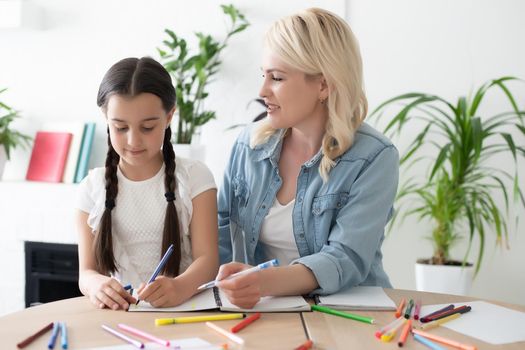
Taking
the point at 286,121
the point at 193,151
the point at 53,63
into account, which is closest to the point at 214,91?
the point at 193,151

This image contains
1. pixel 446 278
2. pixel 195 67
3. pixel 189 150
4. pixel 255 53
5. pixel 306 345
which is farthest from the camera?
pixel 255 53

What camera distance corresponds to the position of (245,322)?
49.2 inches

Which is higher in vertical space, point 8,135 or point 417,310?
point 8,135

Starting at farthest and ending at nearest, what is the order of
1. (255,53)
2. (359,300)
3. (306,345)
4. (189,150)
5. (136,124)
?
(255,53)
(189,150)
(136,124)
(359,300)
(306,345)

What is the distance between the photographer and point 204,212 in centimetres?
168

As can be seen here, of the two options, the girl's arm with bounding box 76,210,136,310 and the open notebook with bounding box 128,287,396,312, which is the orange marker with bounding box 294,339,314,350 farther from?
the girl's arm with bounding box 76,210,136,310

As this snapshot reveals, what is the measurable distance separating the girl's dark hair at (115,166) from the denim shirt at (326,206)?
0.22 metres

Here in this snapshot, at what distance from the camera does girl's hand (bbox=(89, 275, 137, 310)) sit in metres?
1.35

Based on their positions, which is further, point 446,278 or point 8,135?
point 8,135

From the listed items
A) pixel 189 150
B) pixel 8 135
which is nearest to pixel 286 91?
pixel 189 150

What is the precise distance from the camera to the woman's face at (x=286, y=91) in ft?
5.56

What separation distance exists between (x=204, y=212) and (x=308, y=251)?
29 centimetres

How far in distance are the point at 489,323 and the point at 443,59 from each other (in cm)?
197

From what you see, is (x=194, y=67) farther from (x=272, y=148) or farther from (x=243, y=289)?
(x=243, y=289)
